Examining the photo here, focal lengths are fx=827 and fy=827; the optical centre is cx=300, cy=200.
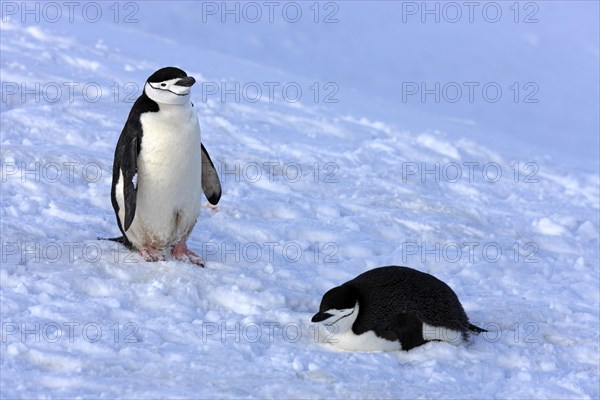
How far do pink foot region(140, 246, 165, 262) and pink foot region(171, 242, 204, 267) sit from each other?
80 millimetres

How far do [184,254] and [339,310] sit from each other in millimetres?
1163

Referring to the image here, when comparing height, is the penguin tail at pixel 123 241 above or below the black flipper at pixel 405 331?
below

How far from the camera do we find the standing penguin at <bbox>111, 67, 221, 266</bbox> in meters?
3.93

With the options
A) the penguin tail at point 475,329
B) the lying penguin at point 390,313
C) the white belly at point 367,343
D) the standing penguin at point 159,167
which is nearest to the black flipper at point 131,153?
the standing penguin at point 159,167

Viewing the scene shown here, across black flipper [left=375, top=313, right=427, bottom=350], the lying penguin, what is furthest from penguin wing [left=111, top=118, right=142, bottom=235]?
black flipper [left=375, top=313, right=427, bottom=350]

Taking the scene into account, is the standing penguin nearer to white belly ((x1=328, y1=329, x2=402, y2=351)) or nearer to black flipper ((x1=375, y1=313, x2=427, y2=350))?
white belly ((x1=328, y1=329, x2=402, y2=351))

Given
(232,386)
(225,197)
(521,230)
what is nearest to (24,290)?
(232,386)

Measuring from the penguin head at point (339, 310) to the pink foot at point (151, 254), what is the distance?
3.54 feet

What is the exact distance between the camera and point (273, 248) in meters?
4.94

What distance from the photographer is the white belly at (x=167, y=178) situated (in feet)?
13.0

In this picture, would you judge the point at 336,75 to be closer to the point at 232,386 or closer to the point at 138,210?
the point at 138,210

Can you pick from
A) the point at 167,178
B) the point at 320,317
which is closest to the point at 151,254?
the point at 167,178

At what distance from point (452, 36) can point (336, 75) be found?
715 centimetres

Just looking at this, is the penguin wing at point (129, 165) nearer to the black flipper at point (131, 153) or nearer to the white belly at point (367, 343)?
the black flipper at point (131, 153)
